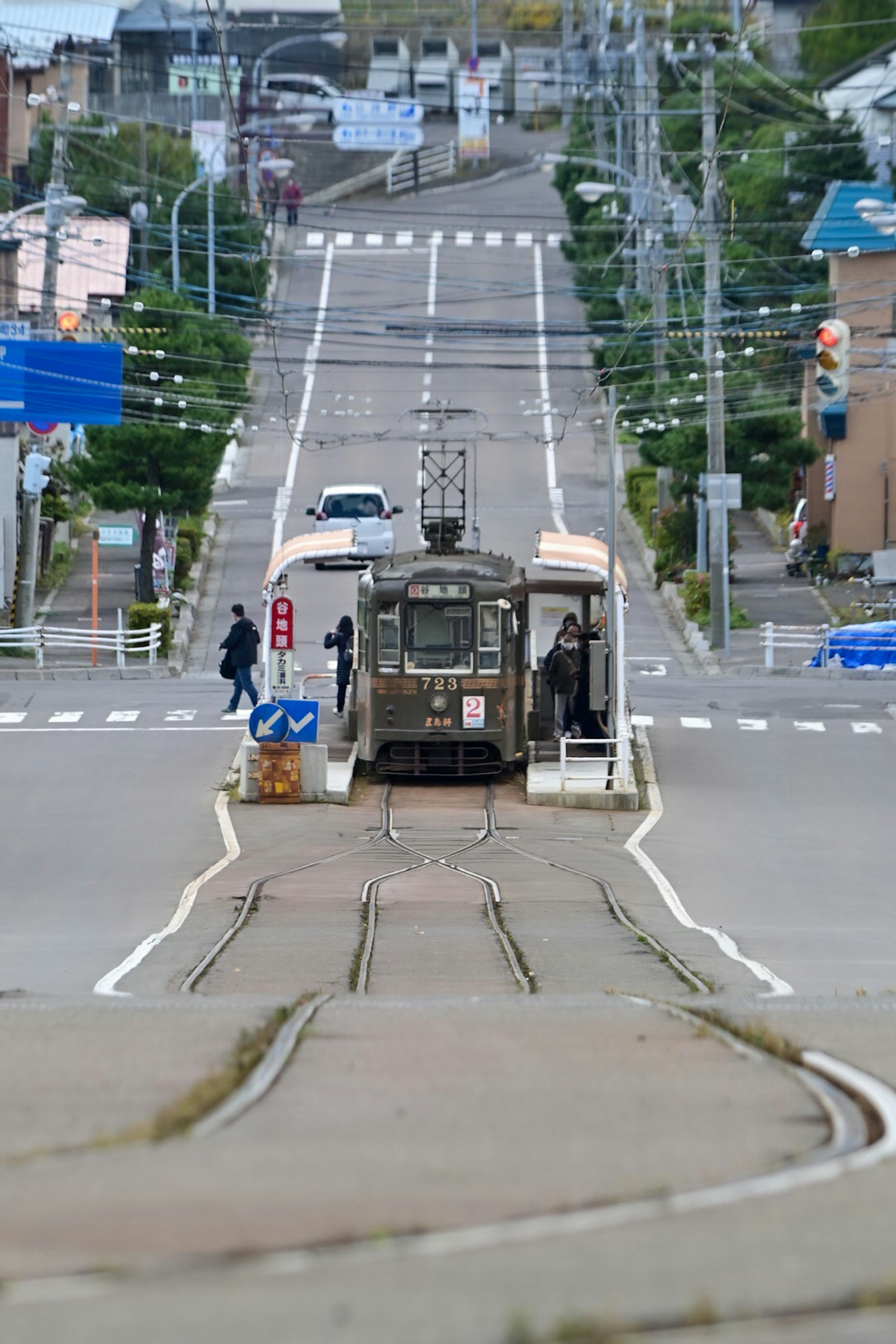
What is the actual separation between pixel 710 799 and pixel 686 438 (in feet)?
80.9

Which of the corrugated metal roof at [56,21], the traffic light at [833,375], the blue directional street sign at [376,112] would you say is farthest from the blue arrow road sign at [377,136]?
the traffic light at [833,375]

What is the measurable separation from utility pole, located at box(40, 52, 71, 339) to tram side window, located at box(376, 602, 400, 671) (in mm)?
16337

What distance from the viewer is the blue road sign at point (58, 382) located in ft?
130

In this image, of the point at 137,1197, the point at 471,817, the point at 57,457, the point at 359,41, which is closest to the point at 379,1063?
the point at 137,1197

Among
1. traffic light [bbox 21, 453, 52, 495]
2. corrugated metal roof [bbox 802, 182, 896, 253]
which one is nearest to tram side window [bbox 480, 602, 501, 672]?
traffic light [bbox 21, 453, 52, 495]

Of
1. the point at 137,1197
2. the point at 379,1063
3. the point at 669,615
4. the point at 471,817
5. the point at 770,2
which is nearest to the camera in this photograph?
the point at 137,1197

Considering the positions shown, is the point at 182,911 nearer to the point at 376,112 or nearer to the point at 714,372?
the point at 714,372

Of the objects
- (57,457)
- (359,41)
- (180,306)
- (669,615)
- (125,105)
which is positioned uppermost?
(359,41)

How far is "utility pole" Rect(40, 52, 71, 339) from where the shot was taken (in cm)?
3866

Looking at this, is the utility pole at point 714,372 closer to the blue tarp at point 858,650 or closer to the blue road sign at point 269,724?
the blue tarp at point 858,650

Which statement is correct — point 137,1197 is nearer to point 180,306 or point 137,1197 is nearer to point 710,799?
point 710,799

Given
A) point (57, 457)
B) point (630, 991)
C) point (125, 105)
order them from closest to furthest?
point (630, 991), point (57, 457), point (125, 105)

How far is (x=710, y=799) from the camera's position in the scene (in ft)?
79.6

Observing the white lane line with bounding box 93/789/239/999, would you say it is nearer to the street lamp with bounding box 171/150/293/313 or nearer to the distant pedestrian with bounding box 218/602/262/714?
the distant pedestrian with bounding box 218/602/262/714
